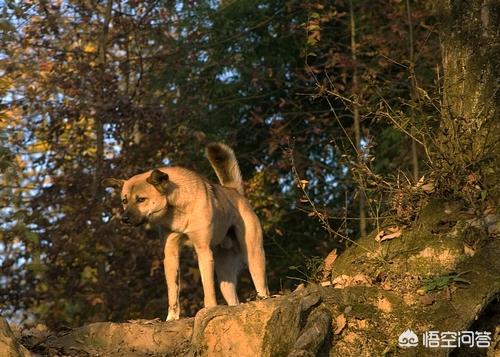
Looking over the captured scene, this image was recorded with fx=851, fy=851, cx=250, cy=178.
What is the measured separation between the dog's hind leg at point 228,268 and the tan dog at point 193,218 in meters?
0.03

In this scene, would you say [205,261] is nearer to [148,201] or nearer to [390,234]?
[148,201]

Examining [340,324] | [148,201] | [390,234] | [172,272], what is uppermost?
[148,201]

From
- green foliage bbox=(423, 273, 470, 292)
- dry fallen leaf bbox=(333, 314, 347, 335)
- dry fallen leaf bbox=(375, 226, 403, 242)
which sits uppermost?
dry fallen leaf bbox=(375, 226, 403, 242)

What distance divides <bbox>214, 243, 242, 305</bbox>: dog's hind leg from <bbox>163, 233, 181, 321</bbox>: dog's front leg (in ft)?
3.06

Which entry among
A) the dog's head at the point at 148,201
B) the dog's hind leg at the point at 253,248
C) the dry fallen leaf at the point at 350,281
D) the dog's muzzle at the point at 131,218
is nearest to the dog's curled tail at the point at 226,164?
the dog's hind leg at the point at 253,248

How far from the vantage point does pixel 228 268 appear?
978 centimetres

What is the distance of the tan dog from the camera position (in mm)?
8789

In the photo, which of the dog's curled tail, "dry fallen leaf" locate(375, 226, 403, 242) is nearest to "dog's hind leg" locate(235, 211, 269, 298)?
the dog's curled tail

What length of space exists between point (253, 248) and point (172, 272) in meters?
1.19

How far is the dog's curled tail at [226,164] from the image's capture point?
394 inches

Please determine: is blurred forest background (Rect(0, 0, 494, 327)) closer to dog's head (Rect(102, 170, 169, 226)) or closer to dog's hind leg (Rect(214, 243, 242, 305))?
dog's hind leg (Rect(214, 243, 242, 305))

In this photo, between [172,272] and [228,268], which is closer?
[172,272]

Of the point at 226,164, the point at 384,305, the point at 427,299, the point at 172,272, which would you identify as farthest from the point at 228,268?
the point at 427,299

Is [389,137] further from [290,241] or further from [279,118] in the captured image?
[290,241]
